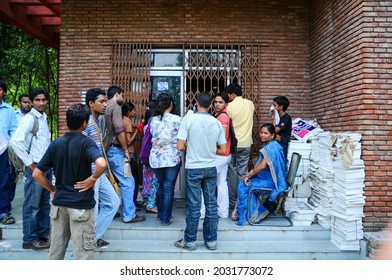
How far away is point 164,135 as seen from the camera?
16.2 ft

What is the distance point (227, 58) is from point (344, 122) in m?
2.69

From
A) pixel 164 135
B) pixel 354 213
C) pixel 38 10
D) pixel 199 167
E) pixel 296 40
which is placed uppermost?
pixel 38 10

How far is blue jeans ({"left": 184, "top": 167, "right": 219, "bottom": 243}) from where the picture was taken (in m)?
4.25

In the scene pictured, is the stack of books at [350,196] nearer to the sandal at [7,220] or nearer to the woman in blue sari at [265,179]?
the woman in blue sari at [265,179]

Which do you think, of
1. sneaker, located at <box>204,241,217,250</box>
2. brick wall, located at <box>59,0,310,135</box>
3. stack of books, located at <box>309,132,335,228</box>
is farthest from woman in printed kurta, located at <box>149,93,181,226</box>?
brick wall, located at <box>59,0,310,135</box>

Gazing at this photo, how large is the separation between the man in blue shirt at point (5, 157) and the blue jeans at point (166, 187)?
2.18 meters

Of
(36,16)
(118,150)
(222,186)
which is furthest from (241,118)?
(36,16)

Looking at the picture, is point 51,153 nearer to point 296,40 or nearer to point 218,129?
point 218,129

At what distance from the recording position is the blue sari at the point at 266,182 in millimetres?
4973

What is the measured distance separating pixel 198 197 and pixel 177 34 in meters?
3.84

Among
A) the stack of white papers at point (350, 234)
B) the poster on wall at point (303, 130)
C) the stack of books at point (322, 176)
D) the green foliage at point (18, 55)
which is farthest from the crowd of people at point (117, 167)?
the green foliage at point (18, 55)

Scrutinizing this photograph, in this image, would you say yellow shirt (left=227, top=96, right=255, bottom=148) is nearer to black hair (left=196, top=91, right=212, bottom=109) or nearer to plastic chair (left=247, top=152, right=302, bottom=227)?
plastic chair (left=247, top=152, right=302, bottom=227)

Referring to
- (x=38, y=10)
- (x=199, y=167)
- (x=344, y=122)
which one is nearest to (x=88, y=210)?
(x=199, y=167)

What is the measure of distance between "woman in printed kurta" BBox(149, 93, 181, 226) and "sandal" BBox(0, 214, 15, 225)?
7.20ft
